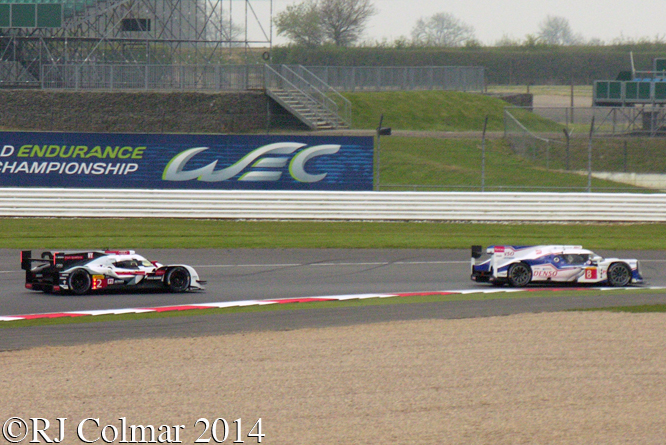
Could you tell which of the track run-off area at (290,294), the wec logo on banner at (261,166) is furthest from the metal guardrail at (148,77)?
the track run-off area at (290,294)

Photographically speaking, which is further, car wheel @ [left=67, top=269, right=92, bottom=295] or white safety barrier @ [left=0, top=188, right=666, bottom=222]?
white safety barrier @ [left=0, top=188, right=666, bottom=222]

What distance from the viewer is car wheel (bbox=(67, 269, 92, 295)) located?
47.2ft

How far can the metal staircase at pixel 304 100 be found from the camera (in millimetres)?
43719

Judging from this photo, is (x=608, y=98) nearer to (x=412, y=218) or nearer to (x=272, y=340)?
(x=412, y=218)

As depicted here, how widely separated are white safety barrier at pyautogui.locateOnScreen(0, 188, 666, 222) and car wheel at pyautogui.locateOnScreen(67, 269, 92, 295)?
35.7 ft

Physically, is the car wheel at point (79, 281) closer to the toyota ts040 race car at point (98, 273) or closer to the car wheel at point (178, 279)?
the toyota ts040 race car at point (98, 273)

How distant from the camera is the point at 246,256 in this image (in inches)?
753

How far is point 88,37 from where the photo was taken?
47188 mm

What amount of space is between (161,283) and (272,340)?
4.43 metres

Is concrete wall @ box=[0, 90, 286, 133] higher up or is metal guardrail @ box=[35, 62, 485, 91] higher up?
metal guardrail @ box=[35, 62, 485, 91]

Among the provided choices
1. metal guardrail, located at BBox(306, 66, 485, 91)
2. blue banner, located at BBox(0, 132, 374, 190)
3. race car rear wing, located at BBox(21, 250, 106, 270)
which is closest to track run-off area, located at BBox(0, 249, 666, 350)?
race car rear wing, located at BBox(21, 250, 106, 270)

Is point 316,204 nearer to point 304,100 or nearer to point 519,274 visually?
point 519,274

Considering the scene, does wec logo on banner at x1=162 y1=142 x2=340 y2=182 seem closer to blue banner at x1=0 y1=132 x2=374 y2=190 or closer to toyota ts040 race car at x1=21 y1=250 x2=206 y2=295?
blue banner at x1=0 y1=132 x2=374 y2=190

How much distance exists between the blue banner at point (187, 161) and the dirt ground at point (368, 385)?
49.6ft
